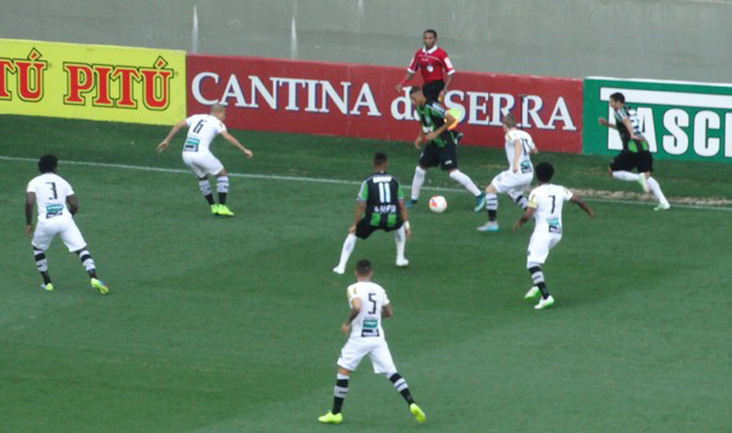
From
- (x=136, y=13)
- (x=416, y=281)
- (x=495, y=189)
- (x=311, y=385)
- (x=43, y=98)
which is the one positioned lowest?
(x=311, y=385)

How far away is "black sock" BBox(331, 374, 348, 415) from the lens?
1778 cm

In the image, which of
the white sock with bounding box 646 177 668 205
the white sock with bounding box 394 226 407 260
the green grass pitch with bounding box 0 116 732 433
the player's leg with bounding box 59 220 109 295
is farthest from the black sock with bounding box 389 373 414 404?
the white sock with bounding box 646 177 668 205

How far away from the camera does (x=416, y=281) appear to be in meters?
23.9

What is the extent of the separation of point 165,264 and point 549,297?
20.0 feet

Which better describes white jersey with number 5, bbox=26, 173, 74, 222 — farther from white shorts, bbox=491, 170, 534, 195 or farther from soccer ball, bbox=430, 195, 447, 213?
soccer ball, bbox=430, 195, 447, 213

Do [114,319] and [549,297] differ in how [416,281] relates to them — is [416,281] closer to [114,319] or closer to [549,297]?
[549,297]

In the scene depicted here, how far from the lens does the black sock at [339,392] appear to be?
1778cm

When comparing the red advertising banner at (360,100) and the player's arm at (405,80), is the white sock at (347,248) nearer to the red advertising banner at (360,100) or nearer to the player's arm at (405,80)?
the player's arm at (405,80)

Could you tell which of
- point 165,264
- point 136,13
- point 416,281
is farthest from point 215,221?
point 136,13

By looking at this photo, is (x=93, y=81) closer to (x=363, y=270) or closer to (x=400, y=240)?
(x=400, y=240)

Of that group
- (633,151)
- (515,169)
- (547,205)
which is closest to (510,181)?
(515,169)

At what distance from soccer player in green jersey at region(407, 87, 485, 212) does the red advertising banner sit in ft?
14.3

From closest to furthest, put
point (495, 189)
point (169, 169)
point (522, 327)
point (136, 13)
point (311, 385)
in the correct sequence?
1. point (311, 385)
2. point (522, 327)
3. point (495, 189)
4. point (169, 169)
5. point (136, 13)

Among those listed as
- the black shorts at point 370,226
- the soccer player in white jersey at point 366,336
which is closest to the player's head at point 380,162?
the black shorts at point 370,226
